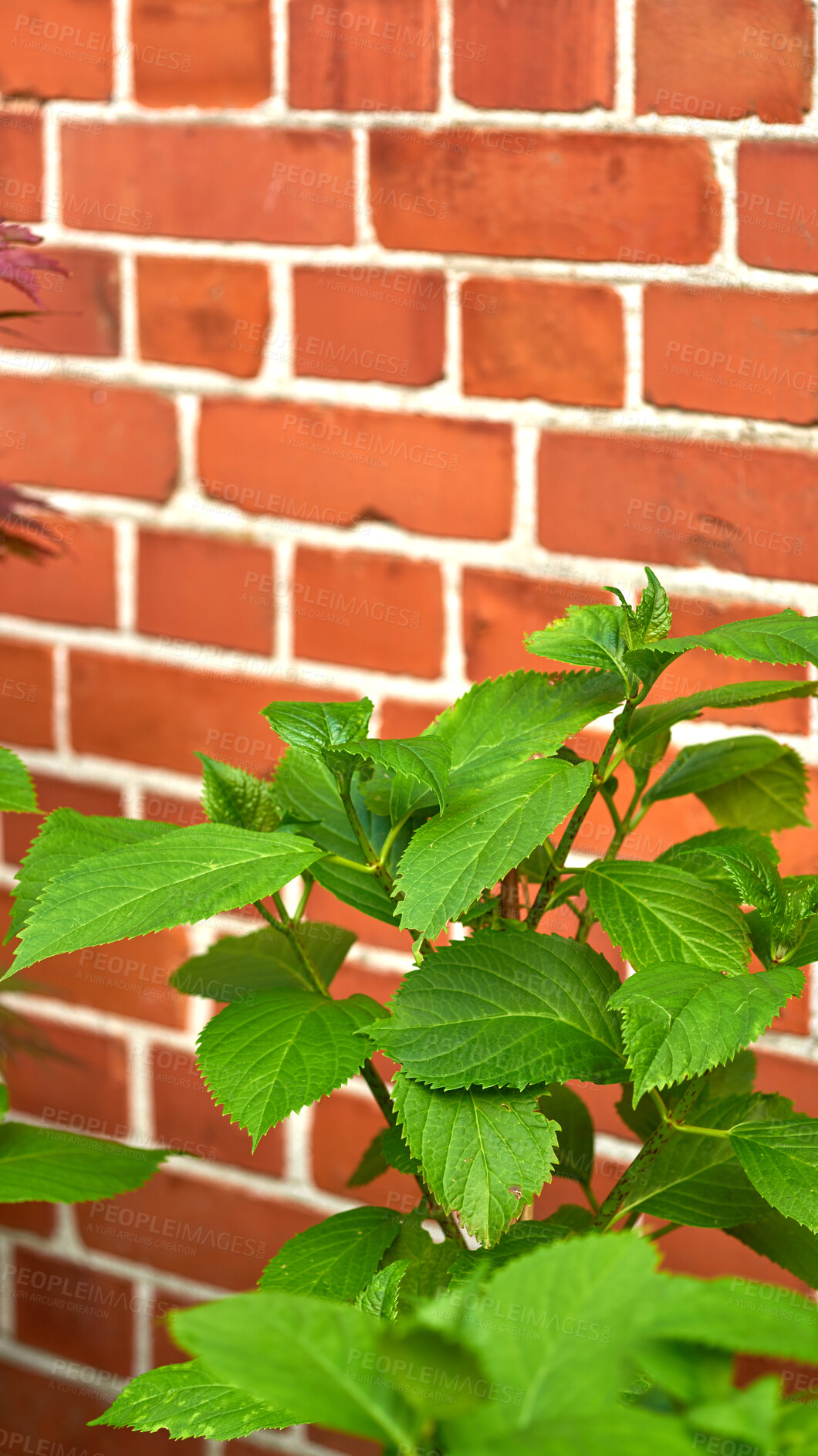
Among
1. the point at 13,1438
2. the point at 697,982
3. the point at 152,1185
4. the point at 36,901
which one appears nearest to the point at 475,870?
the point at 697,982

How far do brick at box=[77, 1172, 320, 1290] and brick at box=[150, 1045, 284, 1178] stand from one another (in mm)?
31

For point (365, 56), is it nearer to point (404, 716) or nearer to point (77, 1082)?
point (404, 716)

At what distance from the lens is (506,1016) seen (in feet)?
1.53

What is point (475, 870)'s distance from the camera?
1.40 ft

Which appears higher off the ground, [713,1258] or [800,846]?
[800,846]

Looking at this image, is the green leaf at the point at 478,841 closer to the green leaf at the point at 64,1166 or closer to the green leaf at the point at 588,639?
the green leaf at the point at 588,639

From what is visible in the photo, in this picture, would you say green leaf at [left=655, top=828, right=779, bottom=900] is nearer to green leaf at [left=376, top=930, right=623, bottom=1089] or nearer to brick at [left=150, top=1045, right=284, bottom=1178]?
green leaf at [left=376, top=930, right=623, bottom=1089]

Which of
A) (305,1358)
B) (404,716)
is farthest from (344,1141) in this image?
(305,1358)

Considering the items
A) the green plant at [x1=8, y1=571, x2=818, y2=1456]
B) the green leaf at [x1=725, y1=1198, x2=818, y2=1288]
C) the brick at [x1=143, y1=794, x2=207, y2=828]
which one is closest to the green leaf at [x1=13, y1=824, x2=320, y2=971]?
the green plant at [x1=8, y1=571, x2=818, y2=1456]

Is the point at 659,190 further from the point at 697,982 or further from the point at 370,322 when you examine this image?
the point at 697,982

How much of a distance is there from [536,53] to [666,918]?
0.63 m

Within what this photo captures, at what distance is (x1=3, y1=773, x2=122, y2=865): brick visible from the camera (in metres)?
1.08

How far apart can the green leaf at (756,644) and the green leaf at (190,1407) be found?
28cm

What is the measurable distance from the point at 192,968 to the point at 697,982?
0.26 metres
